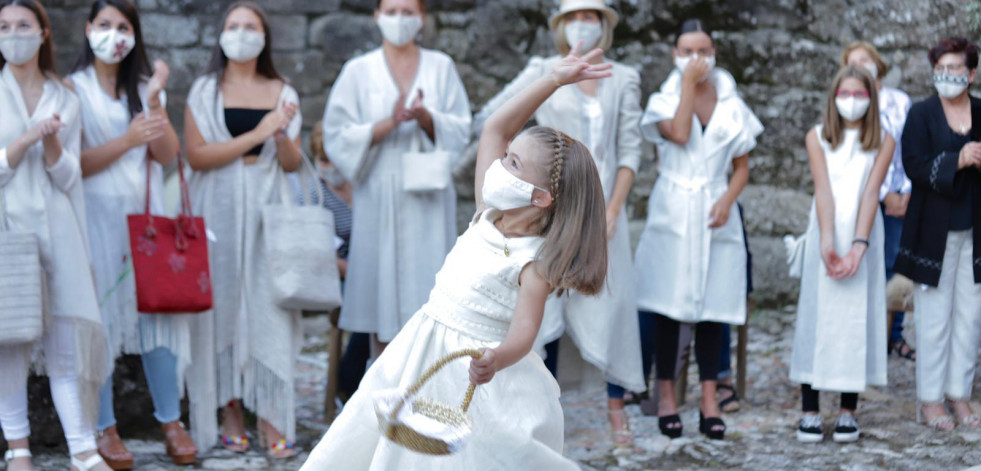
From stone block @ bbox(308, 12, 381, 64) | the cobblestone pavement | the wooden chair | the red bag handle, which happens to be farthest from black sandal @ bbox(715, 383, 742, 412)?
stone block @ bbox(308, 12, 381, 64)

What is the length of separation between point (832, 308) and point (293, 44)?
376cm

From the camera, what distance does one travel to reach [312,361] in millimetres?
6336

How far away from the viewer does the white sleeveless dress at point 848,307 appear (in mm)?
4777

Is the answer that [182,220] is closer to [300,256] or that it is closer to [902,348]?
[300,256]

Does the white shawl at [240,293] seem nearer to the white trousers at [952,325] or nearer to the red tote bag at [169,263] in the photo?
the red tote bag at [169,263]

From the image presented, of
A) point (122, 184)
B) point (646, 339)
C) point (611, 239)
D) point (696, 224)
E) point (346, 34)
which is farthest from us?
point (346, 34)

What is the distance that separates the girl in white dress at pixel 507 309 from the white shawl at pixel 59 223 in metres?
1.52

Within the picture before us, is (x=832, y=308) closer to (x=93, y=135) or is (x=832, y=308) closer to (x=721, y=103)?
(x=721, y=103)

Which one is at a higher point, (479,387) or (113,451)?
(479,387)

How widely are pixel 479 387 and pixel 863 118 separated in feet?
8.35

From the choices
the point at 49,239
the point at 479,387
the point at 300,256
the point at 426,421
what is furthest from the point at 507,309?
the point at 49,239

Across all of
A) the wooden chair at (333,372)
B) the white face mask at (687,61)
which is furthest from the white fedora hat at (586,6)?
the wooden chair at (333,372)

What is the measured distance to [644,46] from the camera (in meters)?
7.02

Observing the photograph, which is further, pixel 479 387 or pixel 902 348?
pixel 902 348
